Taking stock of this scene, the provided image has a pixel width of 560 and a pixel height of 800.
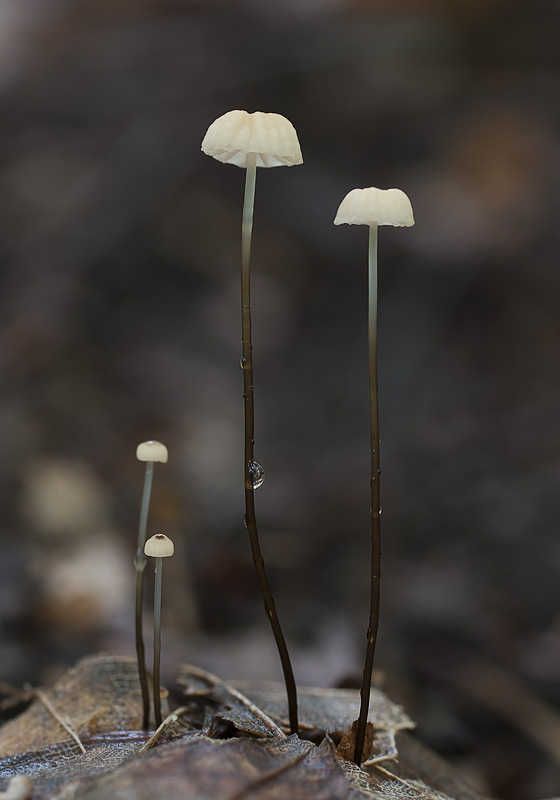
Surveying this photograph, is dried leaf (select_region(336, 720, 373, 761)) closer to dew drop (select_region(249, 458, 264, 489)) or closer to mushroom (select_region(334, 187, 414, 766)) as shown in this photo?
mushroom (select_region(334, 187, 414, 766))

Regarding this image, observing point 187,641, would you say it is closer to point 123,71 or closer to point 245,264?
point 245,264

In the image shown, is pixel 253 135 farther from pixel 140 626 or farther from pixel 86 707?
pixel 86 707

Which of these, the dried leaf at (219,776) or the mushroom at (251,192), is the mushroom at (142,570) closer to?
the mushroom at (251,192)

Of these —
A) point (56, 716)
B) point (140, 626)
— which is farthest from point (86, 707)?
point (140, 626)

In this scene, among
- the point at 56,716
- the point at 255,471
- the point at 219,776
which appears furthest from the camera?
the point at 56,716

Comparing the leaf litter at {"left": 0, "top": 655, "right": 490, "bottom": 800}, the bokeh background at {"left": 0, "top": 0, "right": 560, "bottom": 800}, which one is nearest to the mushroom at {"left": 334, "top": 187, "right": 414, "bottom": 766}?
the leaf litter at {"left": 0, "top": 655, "right": 490, "bottom": 800}

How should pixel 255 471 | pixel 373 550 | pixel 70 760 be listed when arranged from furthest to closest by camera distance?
pixel 255 471 < pixel 373 550 < pixel 70 760
